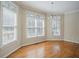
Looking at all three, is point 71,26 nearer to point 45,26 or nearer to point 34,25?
point 45,26

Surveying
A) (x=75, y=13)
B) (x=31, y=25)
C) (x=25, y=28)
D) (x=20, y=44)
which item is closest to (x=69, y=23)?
(x=75, y=13)

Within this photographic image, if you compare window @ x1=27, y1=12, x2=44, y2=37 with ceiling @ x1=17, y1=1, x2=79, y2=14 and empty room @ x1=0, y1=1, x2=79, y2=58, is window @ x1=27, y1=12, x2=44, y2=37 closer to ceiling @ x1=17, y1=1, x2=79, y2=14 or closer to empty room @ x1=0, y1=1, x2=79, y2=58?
empty room @ x1=0, y1=1, x2=79, y2=58

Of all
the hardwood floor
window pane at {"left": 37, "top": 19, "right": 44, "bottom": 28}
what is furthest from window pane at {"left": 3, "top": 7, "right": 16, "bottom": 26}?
Result: window pane at {"left": 37, "top": 19, "right": 44, "bottom": 28}

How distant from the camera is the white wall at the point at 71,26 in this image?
5.70m

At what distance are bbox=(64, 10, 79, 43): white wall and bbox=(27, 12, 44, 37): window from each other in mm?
1409

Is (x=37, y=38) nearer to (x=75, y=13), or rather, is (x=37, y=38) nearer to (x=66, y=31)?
(x=66, y=31)

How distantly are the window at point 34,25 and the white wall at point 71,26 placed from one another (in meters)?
1.41

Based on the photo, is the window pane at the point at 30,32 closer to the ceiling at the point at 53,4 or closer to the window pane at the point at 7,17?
the ceiling at the point at 53,4

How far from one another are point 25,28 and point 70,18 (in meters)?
2.69

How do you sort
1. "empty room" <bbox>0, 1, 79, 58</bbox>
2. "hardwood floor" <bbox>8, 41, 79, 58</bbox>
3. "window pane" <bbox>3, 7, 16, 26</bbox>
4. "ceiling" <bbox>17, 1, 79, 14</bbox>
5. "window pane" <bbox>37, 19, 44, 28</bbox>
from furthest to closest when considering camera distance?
"window pane" <bbox>37, 19, 44, 28</bbox> → "empty room" <bbox>0, 1, 79, 58</bbox> → "ceiling" <bbox>17, 1, 79, 14</bbox> → "hardwood floor" <bbox>8, 41, 79, 58</bbox> → "window pane" <bbox>3, 7, 16, 26</bbox>

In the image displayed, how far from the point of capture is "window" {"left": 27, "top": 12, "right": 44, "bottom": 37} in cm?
501

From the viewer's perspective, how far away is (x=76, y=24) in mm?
5734

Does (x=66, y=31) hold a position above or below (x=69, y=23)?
below

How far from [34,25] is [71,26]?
2154 millimetres
